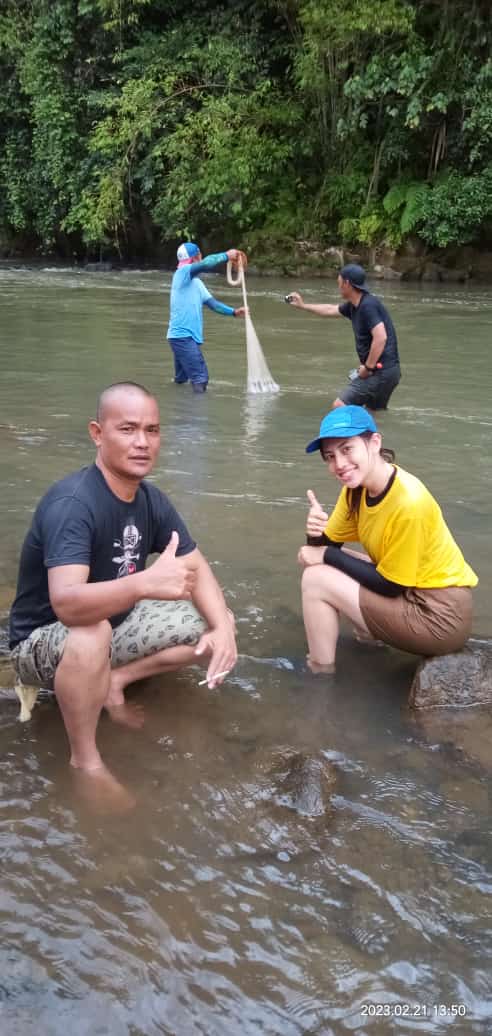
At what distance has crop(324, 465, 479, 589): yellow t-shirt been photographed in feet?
11.3

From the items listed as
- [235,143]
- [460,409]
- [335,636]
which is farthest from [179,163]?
[335,636]

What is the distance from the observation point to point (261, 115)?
22.7 m

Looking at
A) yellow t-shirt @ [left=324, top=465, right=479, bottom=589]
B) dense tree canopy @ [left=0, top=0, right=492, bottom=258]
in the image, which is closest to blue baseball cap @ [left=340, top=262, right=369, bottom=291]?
yellow t-shirt @ [left=324, top=465, right=479, bottom=589]

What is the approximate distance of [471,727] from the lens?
337 centimetres

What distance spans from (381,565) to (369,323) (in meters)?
4.60

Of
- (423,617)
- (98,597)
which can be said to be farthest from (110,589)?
(423,617)

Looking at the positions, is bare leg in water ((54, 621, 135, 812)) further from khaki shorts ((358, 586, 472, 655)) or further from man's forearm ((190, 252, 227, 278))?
man's forearm ((190, 252, 227, 278))

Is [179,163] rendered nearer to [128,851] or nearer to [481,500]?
[481,500]

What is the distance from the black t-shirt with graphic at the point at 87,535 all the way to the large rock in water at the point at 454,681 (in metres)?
1.03

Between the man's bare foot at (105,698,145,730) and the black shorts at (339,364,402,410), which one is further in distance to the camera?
the black shorts at (339,364,402,410)

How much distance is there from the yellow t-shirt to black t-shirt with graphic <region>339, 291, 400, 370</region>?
14.5 feet

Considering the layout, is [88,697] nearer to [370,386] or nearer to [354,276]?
[354,276]

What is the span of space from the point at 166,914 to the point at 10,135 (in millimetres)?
30007

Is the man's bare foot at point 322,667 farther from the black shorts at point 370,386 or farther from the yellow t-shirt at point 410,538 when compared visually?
the black shorts at point 370,386
